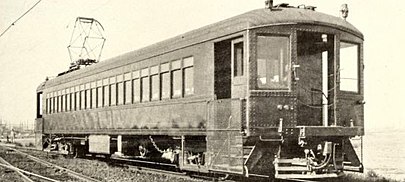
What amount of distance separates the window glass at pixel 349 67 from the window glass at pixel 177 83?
11.8ft

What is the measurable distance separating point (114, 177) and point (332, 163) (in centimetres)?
579

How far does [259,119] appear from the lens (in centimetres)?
1020

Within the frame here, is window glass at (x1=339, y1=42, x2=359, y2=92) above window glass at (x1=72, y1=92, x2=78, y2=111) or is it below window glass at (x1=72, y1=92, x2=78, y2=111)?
above

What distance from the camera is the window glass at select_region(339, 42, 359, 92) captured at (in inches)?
439

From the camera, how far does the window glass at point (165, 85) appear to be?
516 inches

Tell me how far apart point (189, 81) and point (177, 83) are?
57 centimetres

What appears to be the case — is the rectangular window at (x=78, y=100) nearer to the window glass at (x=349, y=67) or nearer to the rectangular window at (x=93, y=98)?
the rectangular window at (x=93, y=98)

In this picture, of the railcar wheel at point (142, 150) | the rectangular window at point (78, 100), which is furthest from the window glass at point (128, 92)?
the rectangular window at point (78, 100)

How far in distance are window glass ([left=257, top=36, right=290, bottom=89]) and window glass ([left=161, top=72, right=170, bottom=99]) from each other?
10.7 feet

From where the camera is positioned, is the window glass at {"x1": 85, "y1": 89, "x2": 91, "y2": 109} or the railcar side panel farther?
the window glass at {"x1": 85, "y1": 89, "x2": 91, "y2": 109}

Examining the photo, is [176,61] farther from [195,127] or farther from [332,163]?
[332,163]

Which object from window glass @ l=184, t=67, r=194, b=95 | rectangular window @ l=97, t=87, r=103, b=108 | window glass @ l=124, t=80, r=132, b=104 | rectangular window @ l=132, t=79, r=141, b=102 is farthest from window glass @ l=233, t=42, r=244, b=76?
rectangular window @ l=97, t=87, r=103, b=108

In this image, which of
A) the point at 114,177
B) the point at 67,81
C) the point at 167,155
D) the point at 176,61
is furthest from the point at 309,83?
the point at 67,81

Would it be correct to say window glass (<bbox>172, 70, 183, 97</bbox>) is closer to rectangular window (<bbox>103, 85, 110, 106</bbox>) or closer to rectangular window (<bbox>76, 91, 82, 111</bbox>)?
rectangular window (<bbox>103, 85, 110, 106</bbox>)
